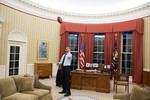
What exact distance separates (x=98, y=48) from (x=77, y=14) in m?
2.57

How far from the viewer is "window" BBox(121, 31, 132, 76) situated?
25.3ft

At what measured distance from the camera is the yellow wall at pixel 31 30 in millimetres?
6277

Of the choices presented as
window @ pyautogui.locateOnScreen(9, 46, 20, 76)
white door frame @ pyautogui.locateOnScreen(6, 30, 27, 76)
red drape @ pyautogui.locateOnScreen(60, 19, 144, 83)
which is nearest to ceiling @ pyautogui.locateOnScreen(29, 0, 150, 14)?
red drape @ pyautogui.locateOnScreen(60, 19, 144, 83)

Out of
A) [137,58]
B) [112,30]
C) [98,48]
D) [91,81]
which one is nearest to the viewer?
[91,81]

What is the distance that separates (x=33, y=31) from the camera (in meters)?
7.75

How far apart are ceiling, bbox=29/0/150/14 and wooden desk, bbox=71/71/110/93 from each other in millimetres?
3937

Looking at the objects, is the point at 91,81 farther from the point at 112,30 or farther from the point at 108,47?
the point at 112,30

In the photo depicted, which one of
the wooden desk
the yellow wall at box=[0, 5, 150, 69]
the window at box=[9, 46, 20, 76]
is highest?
the yellow wall at box=[0, 5, 150, 69]

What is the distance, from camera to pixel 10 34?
655cm

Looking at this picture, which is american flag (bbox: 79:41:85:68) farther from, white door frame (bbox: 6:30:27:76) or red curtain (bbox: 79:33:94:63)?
white door frame (bbox: 6:30:27:76)

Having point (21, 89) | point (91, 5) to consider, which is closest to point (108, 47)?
point (91, 5)

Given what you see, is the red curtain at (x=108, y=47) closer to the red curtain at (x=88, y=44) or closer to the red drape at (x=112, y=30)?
the red drape at (x=112, y=30)

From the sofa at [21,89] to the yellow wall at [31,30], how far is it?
10.5 feet

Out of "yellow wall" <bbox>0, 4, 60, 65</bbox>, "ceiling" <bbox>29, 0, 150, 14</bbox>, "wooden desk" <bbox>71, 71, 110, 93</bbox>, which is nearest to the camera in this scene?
"wooden desk" <bbox>71, 71, 110, 93</bbox>
